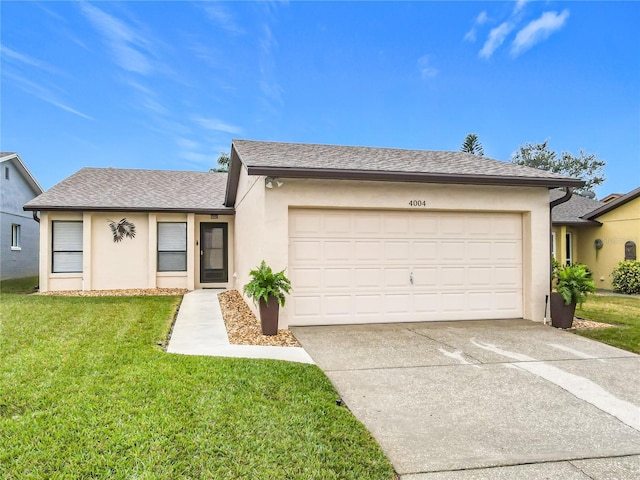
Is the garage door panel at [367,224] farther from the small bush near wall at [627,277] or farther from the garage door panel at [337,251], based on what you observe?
the small bush near wall at [627,277]

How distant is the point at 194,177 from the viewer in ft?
57.9

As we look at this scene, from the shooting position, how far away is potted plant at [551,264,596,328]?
8.21 metres

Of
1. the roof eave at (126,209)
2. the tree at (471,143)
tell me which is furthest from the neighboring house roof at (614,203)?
the roof eave at (126,209)

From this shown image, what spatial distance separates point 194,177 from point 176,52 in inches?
244

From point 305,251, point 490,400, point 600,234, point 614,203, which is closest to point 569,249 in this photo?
point 600,234

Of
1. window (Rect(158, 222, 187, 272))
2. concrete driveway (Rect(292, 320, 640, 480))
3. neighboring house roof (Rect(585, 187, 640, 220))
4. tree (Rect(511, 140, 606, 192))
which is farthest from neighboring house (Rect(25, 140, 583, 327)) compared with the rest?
tree (Rect(511, 140, 606, 192))

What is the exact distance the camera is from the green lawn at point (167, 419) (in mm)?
2918

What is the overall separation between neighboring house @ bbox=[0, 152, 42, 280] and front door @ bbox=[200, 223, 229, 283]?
9.57 meters

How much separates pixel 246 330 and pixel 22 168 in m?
18.4

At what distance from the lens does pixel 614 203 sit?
52.5 ft

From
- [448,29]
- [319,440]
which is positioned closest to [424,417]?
[319,440]

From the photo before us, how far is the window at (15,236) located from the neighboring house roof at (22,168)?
112 inches

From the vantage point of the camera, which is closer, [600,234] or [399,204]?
[399,204]

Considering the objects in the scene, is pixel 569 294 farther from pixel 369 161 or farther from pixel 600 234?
pixel 600 234
